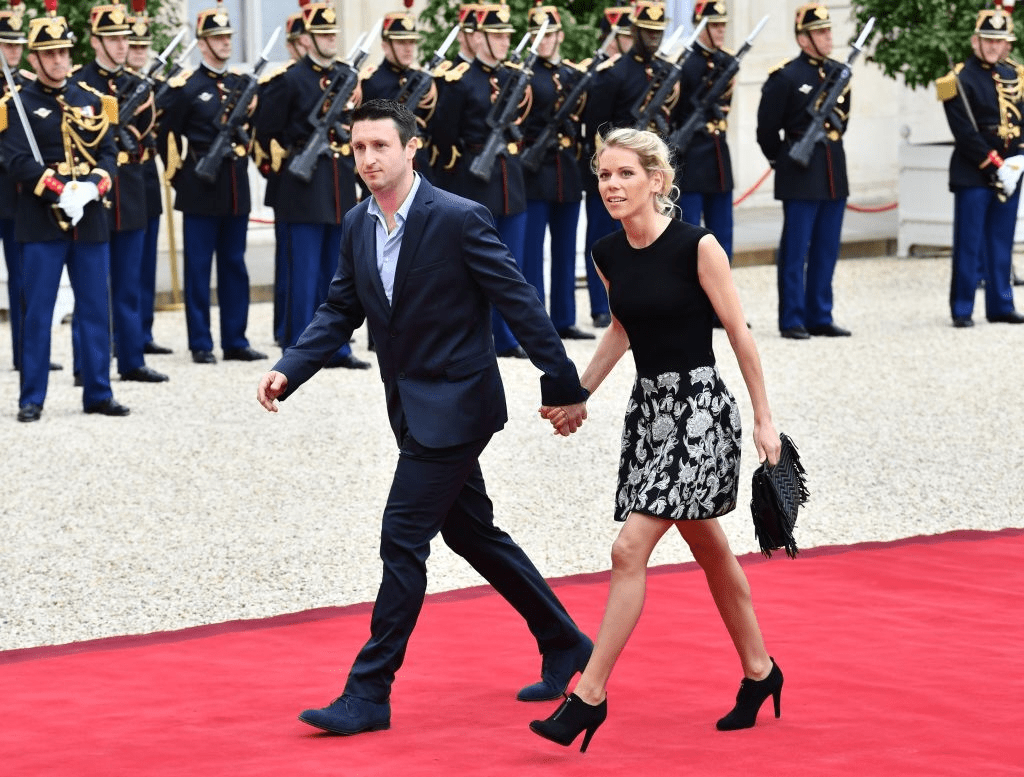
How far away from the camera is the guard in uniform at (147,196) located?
11.2 metres

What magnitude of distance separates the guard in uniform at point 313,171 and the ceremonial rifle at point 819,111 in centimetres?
259

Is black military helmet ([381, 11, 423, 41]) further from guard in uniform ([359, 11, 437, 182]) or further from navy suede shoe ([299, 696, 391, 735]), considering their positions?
navy suede shoe ([299, 696, 391, 735])

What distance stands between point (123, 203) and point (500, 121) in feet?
6.92

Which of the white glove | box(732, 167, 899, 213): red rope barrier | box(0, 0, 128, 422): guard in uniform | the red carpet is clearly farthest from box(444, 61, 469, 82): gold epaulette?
box(732, 167, 899, 213): red rope barrier

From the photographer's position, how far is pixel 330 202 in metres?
11.2

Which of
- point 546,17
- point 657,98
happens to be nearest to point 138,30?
point 546,17

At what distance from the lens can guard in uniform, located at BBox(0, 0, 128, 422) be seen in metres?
9.59

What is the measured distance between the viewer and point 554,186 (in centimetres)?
1221

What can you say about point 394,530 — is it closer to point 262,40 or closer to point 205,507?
point 205,507

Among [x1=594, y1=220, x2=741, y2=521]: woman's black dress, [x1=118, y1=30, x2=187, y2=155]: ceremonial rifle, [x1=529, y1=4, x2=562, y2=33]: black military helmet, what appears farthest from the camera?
[x1=529, y1=4, x2=562, y2=33]: black military helmet

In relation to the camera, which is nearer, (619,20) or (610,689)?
(610,689)

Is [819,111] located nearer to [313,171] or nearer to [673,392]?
[313,171]

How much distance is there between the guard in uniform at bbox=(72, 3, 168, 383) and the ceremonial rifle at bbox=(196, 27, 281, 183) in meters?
0.44

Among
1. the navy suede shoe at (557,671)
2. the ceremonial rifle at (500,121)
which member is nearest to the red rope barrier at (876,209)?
the ceremonial rifle at (500,121)
